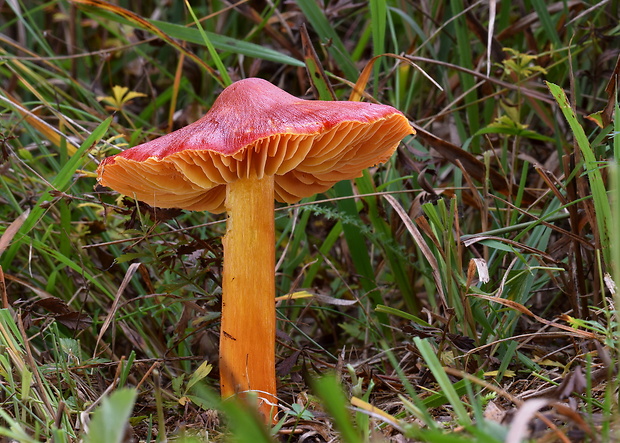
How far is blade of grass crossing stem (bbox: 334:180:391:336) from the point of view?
101 inches

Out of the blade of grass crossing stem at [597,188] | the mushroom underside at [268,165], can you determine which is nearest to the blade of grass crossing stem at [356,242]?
the mushroom underside at [268,165]

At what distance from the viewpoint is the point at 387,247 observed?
8.29ft

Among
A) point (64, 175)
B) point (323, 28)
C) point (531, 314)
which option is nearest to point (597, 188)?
point (531, 314)

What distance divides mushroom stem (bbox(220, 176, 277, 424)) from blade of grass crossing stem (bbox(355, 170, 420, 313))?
61cm

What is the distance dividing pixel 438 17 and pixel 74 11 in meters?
2.14

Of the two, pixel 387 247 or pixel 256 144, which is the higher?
pixel 256 144

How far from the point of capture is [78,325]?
2.06 m

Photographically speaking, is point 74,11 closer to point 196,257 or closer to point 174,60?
point 174,60

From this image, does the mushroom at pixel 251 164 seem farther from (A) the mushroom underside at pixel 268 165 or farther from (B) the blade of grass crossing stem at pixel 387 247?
(B) the blade of grass crossing stem at pixel 387 247

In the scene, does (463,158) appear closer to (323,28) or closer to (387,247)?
(387,247)

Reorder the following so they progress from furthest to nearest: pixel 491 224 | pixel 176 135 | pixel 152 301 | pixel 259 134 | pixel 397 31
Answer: pixel 397 31, pixel 491 224, pixel 152 301, pixel 176 135, pixel 259 134

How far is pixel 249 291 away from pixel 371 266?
81 centimetres

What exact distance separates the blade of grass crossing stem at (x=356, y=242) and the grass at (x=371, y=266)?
0.4 inches

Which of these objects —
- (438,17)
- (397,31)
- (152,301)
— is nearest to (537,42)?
(438,17)
